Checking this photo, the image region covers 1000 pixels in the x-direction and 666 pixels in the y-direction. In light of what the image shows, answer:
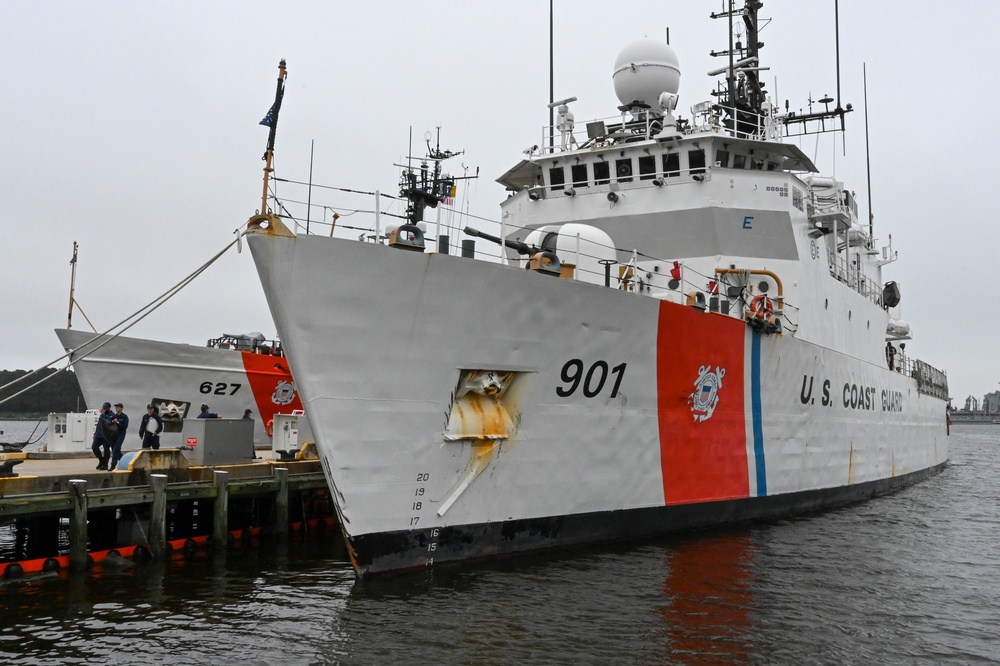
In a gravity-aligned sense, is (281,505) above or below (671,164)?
below

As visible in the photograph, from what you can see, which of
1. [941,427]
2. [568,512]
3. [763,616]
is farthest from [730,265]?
[941,427]

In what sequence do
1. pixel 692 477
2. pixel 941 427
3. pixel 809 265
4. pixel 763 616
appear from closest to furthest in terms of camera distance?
pixel 763 616
pixel 692 477
pixel 809 265
pixel 941 427

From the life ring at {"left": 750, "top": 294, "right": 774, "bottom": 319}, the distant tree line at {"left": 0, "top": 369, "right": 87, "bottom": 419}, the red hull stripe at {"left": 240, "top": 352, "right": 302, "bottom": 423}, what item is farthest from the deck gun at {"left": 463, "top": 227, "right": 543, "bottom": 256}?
the distant tree line at {"left": 0, "top": 369, "right": 87, "bottom": 419}

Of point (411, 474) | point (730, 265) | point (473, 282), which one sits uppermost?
point (730, 265)

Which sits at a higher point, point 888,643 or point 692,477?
point 692,477

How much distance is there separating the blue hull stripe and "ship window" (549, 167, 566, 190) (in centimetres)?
437

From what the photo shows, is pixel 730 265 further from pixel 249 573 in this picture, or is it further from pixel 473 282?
pixel 249 573

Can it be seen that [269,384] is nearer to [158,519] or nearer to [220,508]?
[220,508]

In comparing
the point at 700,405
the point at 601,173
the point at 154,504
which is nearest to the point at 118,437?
the point at 154,504

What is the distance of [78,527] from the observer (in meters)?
9.17

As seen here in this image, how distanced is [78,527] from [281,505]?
3.07 meters

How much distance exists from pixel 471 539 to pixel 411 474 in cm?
110

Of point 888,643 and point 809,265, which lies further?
point 809,265

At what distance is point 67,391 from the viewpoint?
2559 inches
